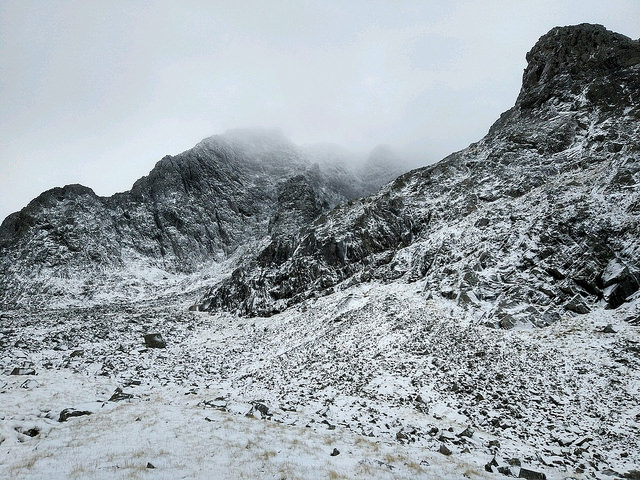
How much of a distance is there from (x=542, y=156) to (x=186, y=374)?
145ft

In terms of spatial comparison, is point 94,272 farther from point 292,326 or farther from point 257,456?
point 257,456

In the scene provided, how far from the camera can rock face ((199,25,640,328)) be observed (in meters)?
24.7

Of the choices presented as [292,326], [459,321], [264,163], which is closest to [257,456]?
[459,321]

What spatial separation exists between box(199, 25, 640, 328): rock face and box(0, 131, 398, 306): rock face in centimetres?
2790

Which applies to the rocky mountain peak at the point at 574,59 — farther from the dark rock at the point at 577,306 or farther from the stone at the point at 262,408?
the stone at the point at 262,408

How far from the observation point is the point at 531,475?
10484 millimetres

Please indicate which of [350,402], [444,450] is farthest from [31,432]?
[444,450]

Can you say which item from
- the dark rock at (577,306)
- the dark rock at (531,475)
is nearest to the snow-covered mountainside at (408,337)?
the dark rock at (531,475)

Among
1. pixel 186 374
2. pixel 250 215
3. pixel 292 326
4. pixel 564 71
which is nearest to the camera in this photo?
pixel 186 374

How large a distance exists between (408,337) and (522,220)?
1602 cm

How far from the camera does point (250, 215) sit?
4011 inches

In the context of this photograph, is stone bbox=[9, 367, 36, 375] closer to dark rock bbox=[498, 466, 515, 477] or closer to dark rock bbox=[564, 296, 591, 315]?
dark rock bbox=[498, 466, 515, 477]

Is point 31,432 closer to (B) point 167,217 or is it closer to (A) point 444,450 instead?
(A) point 444,450

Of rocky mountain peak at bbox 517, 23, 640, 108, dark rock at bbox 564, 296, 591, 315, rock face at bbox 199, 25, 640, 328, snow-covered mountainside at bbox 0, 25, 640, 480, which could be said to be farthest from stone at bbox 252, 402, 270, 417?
rocky mountain peak at bbox 517, 23, 640, 108
